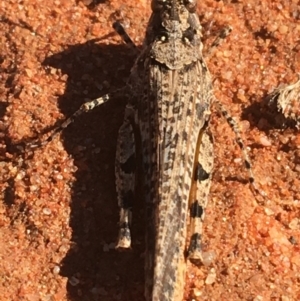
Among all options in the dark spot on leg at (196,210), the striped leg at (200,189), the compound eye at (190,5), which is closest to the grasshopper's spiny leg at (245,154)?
the striped leg at (200,189)

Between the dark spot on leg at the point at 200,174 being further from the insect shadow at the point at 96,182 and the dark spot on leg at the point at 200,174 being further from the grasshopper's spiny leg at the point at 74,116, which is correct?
the grasshopper's spiny leg at the point at 74,116

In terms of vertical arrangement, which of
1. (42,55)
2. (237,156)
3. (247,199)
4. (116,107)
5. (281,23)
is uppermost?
(281,23)

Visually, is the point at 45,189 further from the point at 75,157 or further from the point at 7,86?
the point at 7,86

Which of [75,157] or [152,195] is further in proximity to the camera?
[75,157]

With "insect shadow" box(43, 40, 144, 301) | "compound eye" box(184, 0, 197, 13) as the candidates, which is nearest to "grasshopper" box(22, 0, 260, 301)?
"compound eye" box(184, 0, 197, 13)

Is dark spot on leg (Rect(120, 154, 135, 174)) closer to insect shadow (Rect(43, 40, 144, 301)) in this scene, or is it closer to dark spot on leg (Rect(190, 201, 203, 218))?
insect shadow (Rect(43, 40, 144, 301))

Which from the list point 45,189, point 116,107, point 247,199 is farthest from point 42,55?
point 247,199
